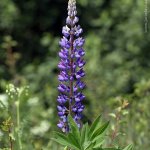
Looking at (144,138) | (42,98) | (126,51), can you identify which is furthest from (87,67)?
(144,138)

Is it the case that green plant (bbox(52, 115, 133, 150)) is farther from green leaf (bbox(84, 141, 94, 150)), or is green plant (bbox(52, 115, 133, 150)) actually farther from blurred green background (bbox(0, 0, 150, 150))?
blurred green background (bbox(0, 0, 150, 150))

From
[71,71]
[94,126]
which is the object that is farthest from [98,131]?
[71,71]

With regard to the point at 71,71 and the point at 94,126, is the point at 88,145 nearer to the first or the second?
the point at 94,126

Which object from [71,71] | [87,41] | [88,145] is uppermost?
[87,41]

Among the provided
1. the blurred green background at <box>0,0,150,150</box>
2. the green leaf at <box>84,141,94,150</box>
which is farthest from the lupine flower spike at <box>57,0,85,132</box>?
the blurred green background at <box>0,0,150,150</box>

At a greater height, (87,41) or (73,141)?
(87,41)

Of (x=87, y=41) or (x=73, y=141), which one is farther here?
(x=87, y=41)

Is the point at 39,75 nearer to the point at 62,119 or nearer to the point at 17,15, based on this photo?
the point at 17,15

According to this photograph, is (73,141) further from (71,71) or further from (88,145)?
(71,71)

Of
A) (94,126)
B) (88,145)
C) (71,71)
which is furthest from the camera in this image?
(71,71)

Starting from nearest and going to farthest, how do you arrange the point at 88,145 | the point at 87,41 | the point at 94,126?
the point at 88,145 < the point at 94,126 < the point at 87,41

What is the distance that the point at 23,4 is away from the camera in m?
9.57

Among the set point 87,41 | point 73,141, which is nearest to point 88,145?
point 73,141

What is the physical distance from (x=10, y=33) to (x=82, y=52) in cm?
660
